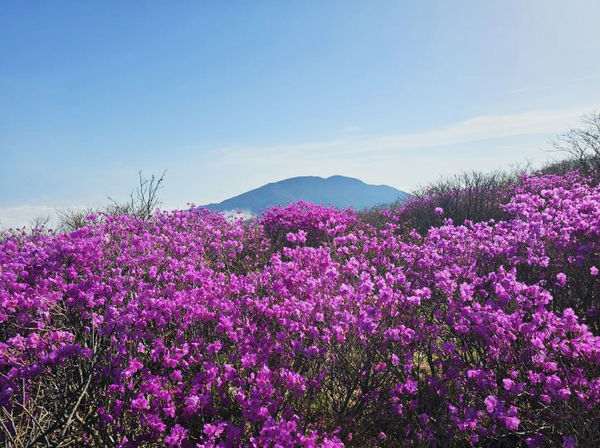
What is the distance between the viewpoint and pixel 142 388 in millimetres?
2846

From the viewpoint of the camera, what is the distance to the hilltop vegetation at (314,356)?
2754 mm

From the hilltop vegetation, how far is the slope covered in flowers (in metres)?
0.02

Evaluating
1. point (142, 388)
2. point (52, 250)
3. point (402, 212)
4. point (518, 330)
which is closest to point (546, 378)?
point (518, 330)

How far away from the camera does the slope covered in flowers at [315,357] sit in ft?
9.02

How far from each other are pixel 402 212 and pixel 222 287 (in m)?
11.6

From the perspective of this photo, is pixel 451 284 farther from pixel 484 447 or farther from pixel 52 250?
pixel 52 250

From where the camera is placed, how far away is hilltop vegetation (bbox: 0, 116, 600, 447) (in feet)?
9.04

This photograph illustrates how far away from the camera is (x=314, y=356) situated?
3.57 meters

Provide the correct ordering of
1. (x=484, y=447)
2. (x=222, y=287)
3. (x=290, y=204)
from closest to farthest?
(x=484, y=447) < (x=222, y=287) < (x=290, y=204)

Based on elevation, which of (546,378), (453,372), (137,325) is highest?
(137,325)

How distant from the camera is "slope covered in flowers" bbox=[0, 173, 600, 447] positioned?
2.75m

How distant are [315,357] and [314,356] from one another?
0.03m

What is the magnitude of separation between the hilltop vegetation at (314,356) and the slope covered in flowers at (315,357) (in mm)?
20

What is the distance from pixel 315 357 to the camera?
359cm
